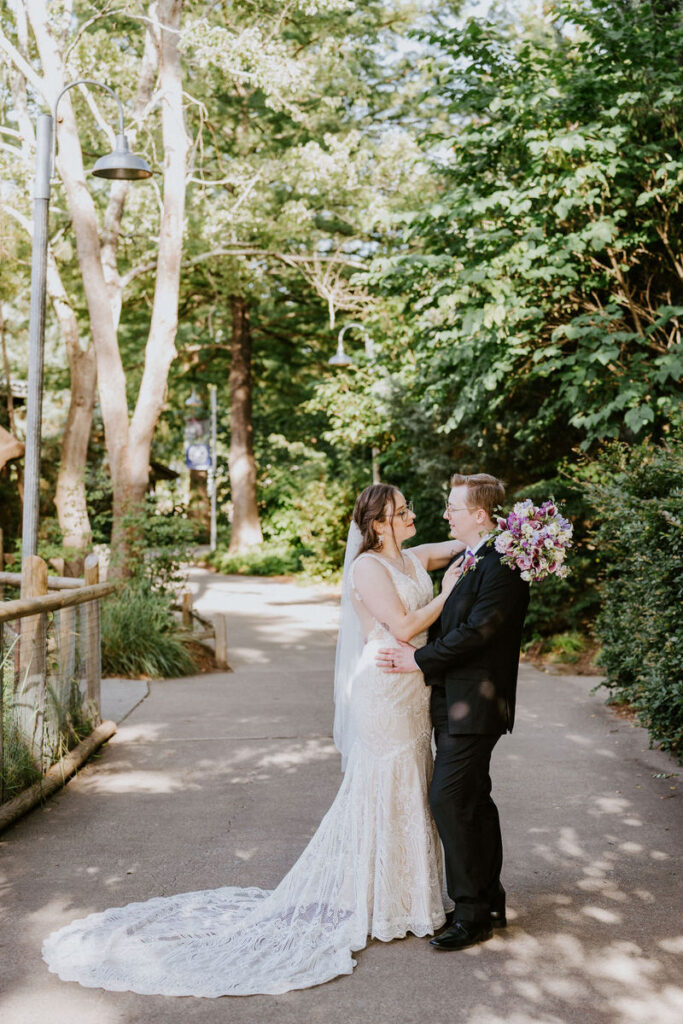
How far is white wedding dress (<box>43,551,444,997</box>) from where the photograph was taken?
13.9ft

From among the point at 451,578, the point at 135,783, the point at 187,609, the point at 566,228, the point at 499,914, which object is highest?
the point at 566,228

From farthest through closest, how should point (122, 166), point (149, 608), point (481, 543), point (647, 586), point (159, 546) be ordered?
point (159, 546), point (149, 608), point (122, 166), point (647, 586), point (481, 543)

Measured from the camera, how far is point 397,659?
4621 mm

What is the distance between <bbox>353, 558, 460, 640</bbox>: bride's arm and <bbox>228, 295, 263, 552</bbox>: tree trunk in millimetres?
27508

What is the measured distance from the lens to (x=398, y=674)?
4.76 metres

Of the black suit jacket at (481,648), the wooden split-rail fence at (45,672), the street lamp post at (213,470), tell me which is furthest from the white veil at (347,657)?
the street lamp post at (213,470)

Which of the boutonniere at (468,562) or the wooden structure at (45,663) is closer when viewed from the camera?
the boutonniere at (468,562)

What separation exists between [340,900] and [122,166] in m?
7.79

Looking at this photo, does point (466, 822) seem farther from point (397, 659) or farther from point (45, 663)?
point (45, 663)

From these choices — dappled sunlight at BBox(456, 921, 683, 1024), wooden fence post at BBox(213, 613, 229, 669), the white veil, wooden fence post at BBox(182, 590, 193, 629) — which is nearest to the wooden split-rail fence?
the white veil

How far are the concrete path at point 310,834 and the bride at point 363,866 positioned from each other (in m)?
0.19

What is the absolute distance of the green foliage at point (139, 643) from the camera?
39.7 ft

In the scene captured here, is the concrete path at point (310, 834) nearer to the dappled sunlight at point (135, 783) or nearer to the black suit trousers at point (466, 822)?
the dappled sunlight at point (135, 783)

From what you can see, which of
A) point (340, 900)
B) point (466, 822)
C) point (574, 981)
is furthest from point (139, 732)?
point (574, 981)
